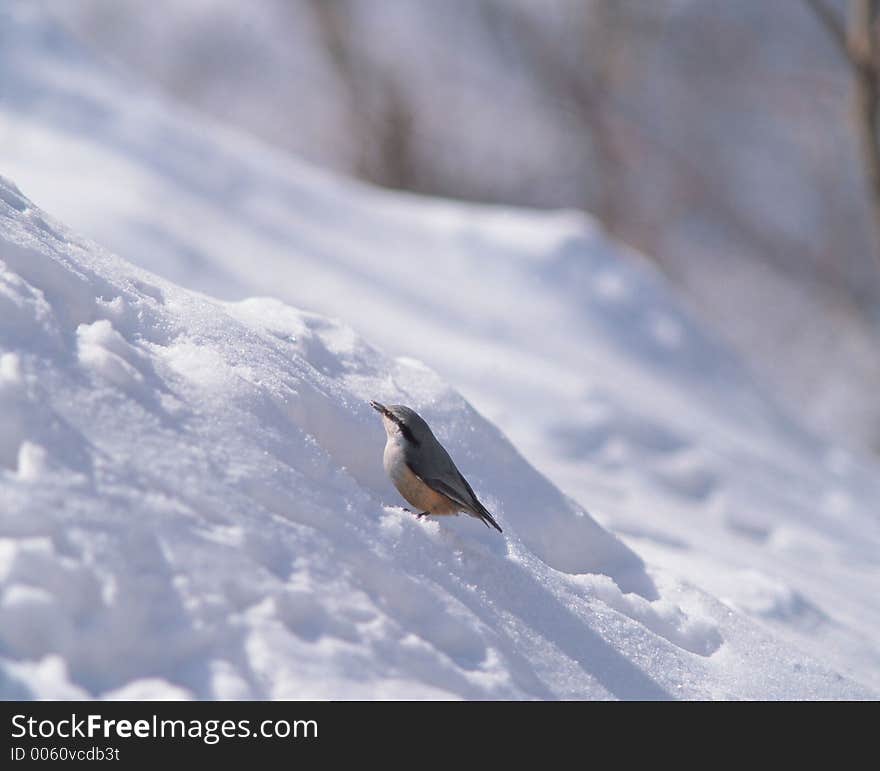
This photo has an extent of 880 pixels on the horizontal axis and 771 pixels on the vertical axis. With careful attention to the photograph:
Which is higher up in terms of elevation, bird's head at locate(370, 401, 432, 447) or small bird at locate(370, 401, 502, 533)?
bird's head at locate(370, 401, 432, 447)

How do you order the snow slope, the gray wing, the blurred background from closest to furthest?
the snow slope, the gray wing, the blurred background

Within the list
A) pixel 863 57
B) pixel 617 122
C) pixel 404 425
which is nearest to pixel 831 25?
pixel 863 57

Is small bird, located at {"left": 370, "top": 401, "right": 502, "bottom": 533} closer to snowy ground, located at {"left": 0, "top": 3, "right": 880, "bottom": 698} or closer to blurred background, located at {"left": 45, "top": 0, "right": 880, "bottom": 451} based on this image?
snowy ground, located at {"left": 0, "top": 3, "right": 880, "bottom": 698}

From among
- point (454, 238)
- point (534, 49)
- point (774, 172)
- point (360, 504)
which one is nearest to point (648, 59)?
Answer: point (534, 49)

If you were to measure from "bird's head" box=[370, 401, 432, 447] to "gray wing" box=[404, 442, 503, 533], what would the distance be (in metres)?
0.04

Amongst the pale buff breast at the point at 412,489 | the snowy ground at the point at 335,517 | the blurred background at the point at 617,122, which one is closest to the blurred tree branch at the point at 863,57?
the snowy ground at the point at 335,517

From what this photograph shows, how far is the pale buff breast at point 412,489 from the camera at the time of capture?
274 centimetres

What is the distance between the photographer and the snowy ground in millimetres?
2143

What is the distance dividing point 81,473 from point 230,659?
522mm

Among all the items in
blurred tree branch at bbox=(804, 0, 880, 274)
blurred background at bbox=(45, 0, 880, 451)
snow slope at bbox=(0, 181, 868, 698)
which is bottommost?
snow slope at bbox=(0, 181, 868, 698)

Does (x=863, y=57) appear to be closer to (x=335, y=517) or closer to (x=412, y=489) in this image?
(x=412, y=489)

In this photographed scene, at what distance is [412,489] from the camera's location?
2.76 metres

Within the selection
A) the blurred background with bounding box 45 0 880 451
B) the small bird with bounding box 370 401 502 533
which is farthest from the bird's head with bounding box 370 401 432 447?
the blurred background with bounding box 45 0 880 451
